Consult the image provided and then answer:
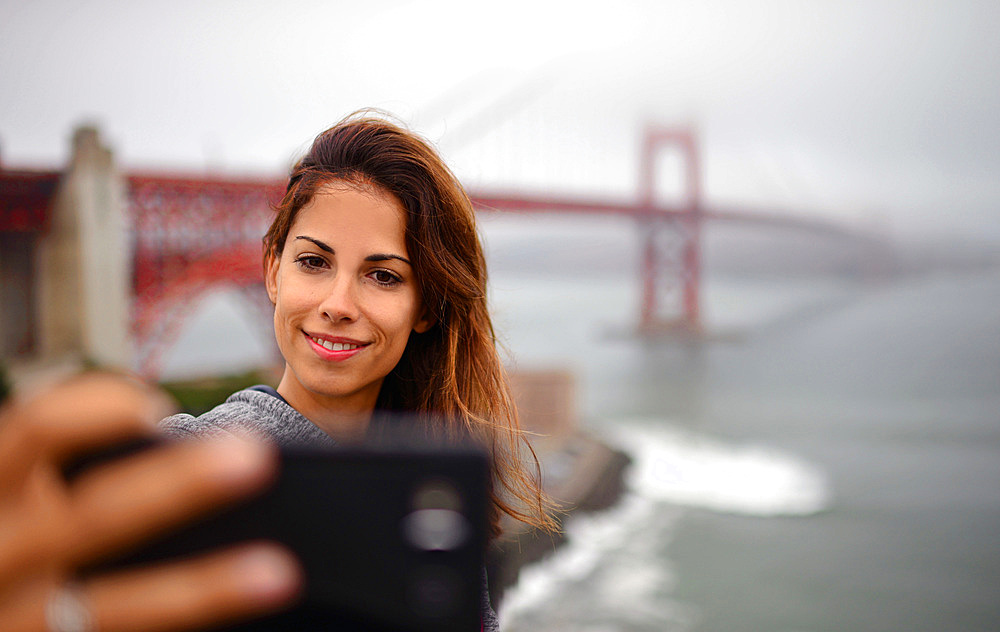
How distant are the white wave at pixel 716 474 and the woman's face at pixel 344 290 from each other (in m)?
14.2

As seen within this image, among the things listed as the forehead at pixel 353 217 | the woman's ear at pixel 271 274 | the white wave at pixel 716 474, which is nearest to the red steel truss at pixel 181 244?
the woman's ear at pixel 271 274

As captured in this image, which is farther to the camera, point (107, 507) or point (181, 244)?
point (181, 244)

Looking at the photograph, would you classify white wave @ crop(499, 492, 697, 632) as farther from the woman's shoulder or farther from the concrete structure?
the woman's shoulder

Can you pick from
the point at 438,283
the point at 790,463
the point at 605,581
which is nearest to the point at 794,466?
the point at 790,463

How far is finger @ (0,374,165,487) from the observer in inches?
9.4

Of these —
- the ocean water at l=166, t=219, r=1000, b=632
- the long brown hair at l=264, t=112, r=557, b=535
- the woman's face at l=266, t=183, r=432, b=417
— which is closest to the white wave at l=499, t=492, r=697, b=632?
the ocean water at l=166, t=219, r=1000, b=632

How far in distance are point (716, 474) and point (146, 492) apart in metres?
18.7

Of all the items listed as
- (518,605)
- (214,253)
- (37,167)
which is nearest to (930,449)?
(518,605)

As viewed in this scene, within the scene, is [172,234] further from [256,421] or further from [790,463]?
[790,463]

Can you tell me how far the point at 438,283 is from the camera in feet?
2.26

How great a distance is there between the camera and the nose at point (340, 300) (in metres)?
0.62

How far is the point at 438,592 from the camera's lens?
0.89ft

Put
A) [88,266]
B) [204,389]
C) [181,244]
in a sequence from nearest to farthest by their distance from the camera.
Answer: [204,389] < [88,266] < [181,244]

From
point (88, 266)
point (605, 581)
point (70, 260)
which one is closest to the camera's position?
point (88, 266)
